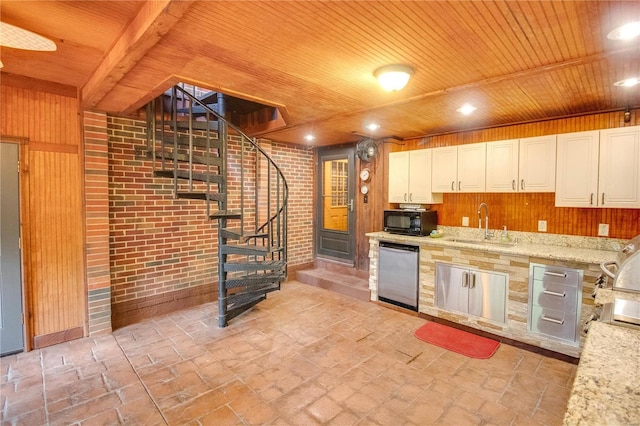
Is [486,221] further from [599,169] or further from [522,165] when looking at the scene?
[599,169]

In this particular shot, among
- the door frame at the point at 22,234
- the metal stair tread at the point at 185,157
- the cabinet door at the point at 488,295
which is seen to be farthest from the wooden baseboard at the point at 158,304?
the cabinet door at the point at 488,295

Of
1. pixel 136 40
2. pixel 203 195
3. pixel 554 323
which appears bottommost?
pixel 554 323

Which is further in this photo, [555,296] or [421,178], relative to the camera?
[421,178]

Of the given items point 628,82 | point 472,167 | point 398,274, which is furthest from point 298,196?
point 628,82

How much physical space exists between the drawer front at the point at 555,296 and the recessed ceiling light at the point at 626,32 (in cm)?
212

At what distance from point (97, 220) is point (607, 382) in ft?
13.2

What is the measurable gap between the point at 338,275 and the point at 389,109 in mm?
3025

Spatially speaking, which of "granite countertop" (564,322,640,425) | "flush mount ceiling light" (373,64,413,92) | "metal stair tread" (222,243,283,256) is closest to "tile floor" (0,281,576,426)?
"metal stair tread" (222,243,283,256)

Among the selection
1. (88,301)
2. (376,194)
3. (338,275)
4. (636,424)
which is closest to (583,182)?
(376,194)

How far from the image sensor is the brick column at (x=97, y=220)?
128 inches

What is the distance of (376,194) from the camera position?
5035 millimetres

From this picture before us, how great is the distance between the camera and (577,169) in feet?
10.6

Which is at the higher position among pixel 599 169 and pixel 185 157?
pixel 185 157

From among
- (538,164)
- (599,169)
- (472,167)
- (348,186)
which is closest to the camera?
(599,169)
